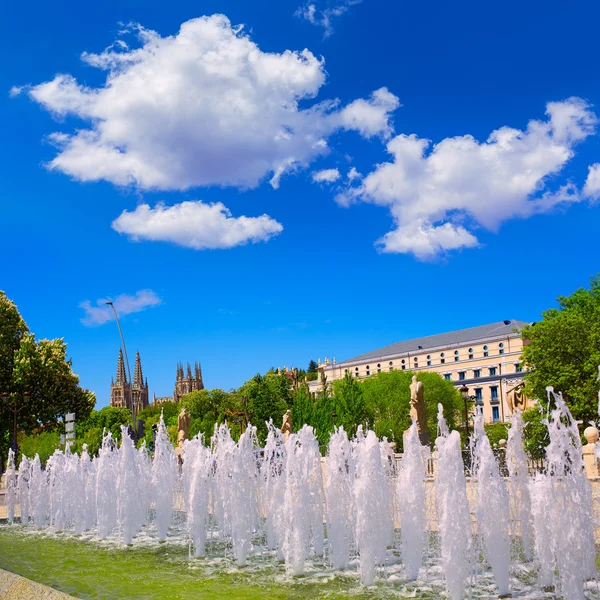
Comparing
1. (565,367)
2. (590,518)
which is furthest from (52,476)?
(565,367)

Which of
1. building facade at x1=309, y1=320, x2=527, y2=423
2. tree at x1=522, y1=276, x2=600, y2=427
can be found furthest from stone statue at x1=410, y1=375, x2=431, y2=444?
building facade at x1=309, y1=320, x2=527, y2=423

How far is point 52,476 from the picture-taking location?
67.5ft

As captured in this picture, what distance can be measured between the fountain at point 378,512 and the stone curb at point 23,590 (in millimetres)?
4092

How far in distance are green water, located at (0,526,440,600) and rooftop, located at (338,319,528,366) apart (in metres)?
74.1

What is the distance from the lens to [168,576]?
11.2 metres

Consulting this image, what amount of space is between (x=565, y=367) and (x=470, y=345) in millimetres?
51810

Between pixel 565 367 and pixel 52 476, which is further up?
pixel 565 367

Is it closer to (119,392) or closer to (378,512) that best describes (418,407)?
(378,512)

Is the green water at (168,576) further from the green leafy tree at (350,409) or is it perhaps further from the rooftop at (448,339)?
the rooftop at (448,339)

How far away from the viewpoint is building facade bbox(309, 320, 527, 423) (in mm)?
80938

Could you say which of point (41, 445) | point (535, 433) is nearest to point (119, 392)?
point (41, 445)

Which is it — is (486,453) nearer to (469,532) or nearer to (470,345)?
(469,532)

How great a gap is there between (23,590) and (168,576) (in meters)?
2.97

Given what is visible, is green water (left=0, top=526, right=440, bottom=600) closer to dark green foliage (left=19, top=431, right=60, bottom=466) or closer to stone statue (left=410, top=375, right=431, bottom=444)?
stone statue (left=410, top=375, right=431, bottom=444)
